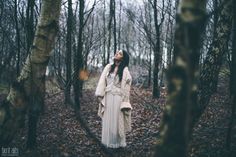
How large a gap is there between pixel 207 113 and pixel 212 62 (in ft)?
14.2

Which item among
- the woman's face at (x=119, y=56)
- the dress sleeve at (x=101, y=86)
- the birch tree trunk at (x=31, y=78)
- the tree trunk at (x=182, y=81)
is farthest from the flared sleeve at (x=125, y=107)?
the tree trunk at (x=182, y=81)

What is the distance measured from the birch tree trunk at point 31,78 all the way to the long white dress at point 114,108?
2.40m

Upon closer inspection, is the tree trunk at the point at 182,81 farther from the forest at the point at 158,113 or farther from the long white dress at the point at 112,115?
the long white dress at the point at 112,115

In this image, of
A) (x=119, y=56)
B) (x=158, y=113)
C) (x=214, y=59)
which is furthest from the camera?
(x=158, y=113)

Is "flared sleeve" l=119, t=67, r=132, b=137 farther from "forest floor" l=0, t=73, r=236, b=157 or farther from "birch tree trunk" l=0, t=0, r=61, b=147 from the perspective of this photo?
"birch tree trunk" l=0, t=0, r=61, b=147

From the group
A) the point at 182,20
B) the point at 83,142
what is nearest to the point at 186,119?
the point at 182,20

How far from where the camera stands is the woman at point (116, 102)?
6.53 m

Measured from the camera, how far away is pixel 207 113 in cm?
1019

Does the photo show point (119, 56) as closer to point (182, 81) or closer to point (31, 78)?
point (31, 78)

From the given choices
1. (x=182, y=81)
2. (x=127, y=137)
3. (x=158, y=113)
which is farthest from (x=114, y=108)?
(x=158, y=113)

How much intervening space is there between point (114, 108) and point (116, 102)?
14 centimetres

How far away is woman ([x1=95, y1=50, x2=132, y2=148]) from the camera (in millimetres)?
6531

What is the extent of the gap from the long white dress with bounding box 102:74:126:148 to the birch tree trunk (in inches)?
96.3

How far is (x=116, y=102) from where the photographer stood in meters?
6.57
